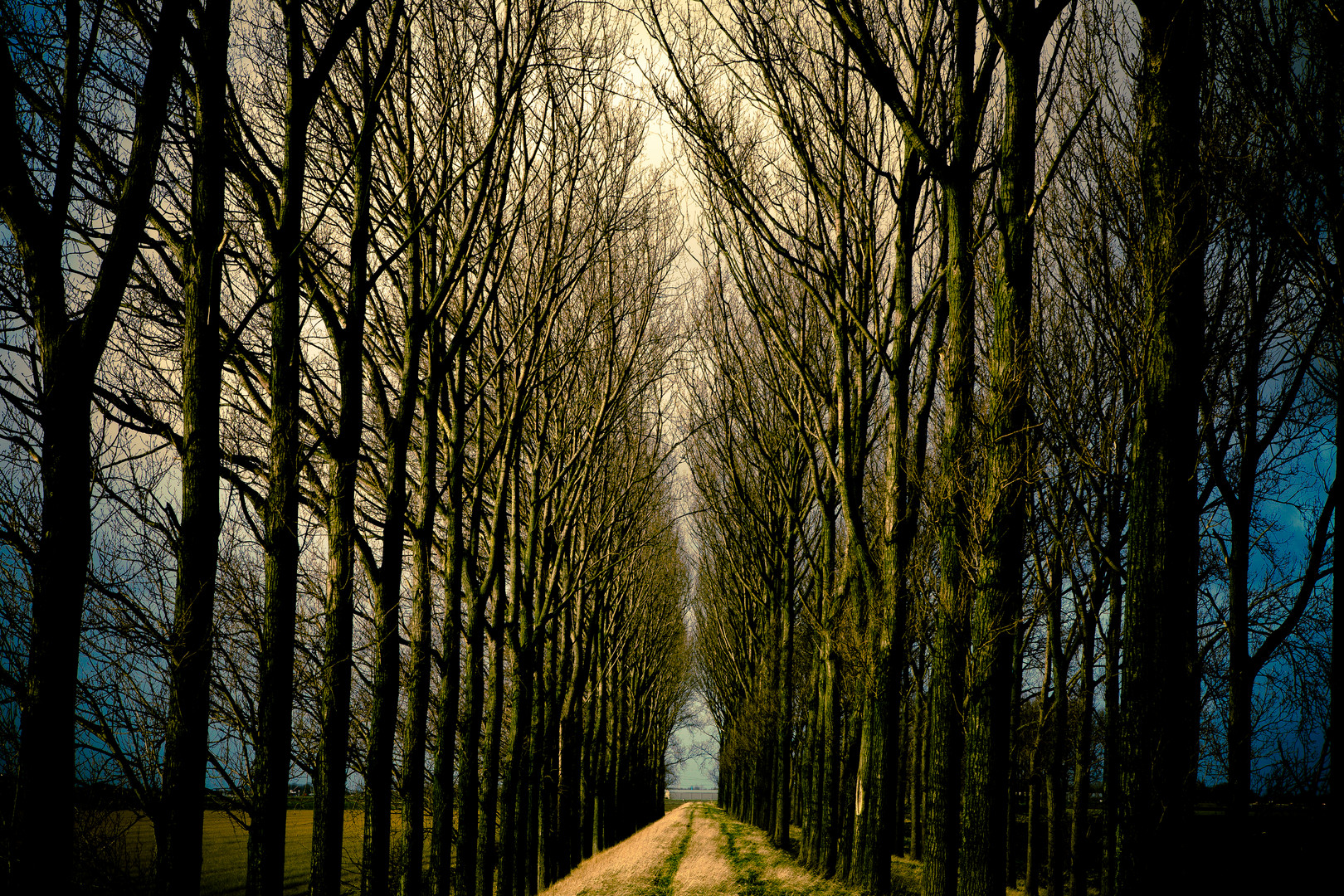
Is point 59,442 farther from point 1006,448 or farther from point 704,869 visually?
point 704,869

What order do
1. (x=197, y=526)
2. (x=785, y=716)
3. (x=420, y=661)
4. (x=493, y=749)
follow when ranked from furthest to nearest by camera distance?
1. (x=785, y=716)
2. (x=493, y=749)
3. (x=420, y=661)
4. (x=197, y=526)

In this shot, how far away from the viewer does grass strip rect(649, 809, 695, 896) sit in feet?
48.2

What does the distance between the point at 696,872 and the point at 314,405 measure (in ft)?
41.4

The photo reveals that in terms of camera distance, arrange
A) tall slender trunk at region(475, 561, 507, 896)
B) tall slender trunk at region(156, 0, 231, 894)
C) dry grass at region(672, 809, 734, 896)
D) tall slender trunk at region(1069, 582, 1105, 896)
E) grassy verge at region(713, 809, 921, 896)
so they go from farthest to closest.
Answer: dry grass at region(672, 809, 734, 896), grassy verge at region(713, 809, 921, 896), tall slender trunk at region(1069, 582, 1105, 896), tall slender trunk at region(475, 561, 507, 896), tall slender trunk at region(156, 0, 231, 894)

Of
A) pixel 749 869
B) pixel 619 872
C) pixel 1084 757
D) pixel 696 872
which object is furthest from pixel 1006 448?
pixel 619 872

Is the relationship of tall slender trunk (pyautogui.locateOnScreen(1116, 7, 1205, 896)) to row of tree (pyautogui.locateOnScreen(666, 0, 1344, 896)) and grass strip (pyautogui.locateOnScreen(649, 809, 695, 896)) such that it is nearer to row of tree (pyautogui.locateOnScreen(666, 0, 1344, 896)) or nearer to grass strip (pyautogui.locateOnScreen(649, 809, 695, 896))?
row of tree (pyautogui.locateOnScreen(666, 0, 1344, 896))

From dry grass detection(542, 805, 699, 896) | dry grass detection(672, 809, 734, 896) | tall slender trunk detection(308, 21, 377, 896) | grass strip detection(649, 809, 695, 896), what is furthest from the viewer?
dry grass detection(542, 805, 699, 896)

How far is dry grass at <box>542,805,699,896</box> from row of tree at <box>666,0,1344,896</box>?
3.65m

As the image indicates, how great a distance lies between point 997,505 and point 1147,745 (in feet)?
6.76

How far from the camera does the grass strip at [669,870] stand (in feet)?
48.2

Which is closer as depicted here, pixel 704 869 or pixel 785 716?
pixel 704 869

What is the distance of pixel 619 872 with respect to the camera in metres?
17.5

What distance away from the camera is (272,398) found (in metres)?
5.65

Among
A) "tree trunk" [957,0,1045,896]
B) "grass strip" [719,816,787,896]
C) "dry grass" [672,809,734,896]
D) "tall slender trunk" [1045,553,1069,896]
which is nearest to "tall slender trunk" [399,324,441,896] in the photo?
"tree trunk" [957,0,1045,896]
